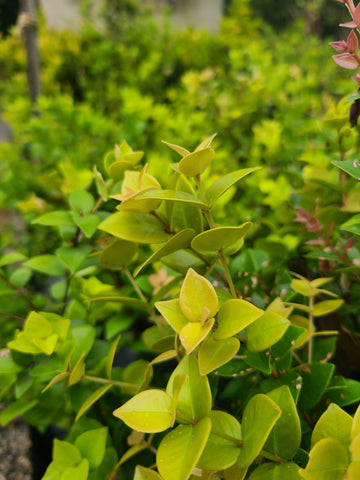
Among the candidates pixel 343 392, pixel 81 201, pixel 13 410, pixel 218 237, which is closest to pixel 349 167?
pixel 218 237

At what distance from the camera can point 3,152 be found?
189cm

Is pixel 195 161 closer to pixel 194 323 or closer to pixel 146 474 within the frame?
pixel 194 323

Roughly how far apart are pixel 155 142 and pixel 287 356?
5.23 ft

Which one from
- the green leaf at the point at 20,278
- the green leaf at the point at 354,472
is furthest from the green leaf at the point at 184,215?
the green leaf at the point at 20,278

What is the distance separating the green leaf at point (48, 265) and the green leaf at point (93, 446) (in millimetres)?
282

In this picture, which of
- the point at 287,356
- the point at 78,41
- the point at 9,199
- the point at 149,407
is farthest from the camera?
the point at 78,41

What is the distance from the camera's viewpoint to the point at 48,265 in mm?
768

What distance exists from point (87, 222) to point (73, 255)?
62 mm

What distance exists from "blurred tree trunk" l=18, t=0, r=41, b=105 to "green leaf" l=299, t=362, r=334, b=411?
229 centimetres

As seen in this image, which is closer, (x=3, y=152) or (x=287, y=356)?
(x=287, y=356)

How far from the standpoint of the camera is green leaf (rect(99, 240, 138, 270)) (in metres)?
0.64

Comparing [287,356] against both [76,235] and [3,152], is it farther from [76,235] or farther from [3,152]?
[3,152]

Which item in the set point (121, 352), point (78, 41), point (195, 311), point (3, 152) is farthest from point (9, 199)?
point (78, 41)

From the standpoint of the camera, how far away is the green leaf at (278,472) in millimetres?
451
